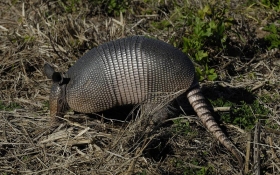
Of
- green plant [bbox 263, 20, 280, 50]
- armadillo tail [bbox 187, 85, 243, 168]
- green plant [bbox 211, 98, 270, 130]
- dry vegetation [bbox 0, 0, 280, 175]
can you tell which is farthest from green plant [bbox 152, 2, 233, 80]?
armadillo tail [bbox 187, 85, 243, 168]

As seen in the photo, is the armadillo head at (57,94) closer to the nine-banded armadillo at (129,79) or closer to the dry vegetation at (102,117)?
the nine-banded armadillo at (129,79)

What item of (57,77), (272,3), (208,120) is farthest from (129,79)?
(272,3)

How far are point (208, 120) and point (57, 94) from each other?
1837 mm

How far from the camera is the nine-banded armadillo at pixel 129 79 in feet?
16.6

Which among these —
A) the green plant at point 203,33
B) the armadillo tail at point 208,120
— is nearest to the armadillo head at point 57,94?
the armadillo tail at point 208,120

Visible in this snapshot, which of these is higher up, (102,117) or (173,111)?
(102,117)

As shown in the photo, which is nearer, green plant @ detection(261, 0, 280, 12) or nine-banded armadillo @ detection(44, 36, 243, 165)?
nine-banded armadillo @ detection(44, 36, 243, 165)

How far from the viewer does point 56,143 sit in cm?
507

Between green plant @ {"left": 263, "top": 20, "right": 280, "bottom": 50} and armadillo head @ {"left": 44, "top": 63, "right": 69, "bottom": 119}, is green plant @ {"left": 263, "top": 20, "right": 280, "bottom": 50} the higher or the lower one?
the lower one

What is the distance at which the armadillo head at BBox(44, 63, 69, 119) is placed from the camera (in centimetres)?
530

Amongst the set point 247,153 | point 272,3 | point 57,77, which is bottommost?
point 247,153

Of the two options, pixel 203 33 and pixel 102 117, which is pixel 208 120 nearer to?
pixel 102 117

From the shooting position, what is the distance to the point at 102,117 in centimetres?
541

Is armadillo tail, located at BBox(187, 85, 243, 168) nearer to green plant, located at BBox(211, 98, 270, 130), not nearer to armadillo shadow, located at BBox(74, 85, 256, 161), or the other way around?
armadillo shadow, located at BBox(74, 85, 256, 161)
